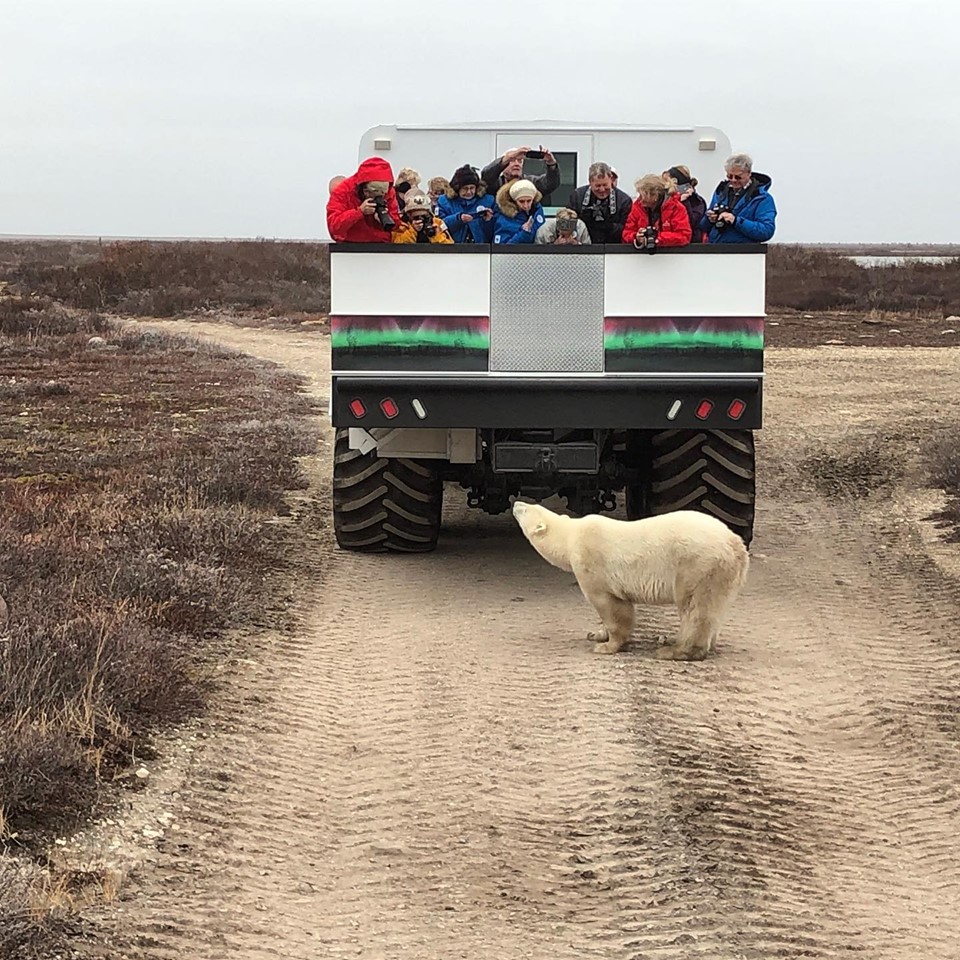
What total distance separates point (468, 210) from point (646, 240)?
1703 millimetres

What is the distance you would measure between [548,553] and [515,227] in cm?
272

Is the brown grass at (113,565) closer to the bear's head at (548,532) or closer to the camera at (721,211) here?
the bear's head at (548,532)

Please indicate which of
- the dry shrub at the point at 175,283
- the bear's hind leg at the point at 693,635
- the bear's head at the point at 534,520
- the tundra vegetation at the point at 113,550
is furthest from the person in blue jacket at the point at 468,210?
the dry shrub at the point at 175,283

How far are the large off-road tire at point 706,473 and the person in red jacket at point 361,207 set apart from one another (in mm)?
2227

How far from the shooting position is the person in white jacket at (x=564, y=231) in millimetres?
8750

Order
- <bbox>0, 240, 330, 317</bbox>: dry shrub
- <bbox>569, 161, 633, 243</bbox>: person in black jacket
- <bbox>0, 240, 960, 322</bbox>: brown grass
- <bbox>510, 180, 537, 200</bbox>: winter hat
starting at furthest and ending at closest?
1. <bbox>0, 240, 330, 317</bbox>: dry shrub
2. <bbox>0, 240, 960, 322</bbox>: brown grass
3. <bbox>569, 161, 633, 243</bbox>: person in black jacket
4. <bbox>510, 180, 537, 200</bbox>: winter hat

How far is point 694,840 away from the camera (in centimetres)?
490

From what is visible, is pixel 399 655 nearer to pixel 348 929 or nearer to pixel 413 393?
pixel 413 393

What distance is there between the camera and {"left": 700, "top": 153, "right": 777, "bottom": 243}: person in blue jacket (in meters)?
8.81

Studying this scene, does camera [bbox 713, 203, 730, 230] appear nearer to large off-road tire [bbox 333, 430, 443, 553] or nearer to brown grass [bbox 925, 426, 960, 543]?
large off-road tire [bbox 333, 430, 443, 553]

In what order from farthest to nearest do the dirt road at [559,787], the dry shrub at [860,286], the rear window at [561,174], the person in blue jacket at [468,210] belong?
the dry shrub at [860,286], the rear window at [561,174], the person in blue jacket at [468,210], the dirt road at [559,787]

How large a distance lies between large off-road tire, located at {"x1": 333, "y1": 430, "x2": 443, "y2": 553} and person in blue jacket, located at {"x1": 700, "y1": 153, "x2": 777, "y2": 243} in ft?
7.75

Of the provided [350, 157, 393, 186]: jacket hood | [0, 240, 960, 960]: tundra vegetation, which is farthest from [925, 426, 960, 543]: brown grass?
[350, 157, 393, 186]: jacket hood

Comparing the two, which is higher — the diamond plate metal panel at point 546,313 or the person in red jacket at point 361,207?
the person in red jacket at point 361,207
